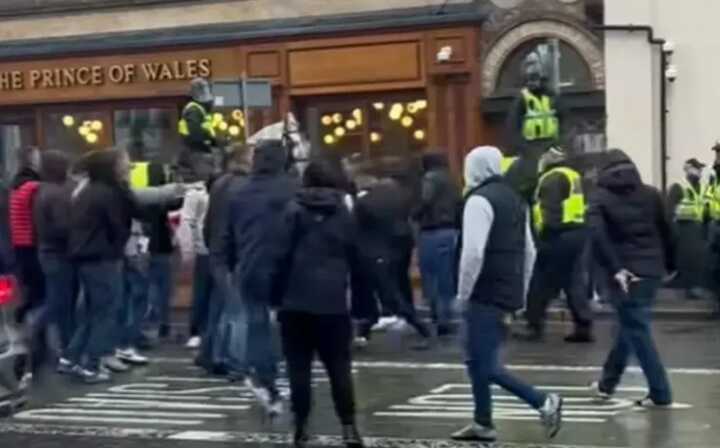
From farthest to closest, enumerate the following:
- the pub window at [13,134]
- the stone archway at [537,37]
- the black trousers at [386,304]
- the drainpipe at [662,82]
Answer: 1. the pub window at [13,134]
2. the stone archway at [537,37]
3. the drainpipe at [662,82]
4. the black trousers at [386,304]

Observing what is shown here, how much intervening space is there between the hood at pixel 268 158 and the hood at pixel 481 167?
5.18ft

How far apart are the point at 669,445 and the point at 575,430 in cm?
81

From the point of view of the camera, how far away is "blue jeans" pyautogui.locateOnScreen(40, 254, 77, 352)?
15086 millimetres

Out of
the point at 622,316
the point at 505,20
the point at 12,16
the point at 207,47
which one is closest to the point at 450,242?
the point at 622,316

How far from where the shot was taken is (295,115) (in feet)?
88.0

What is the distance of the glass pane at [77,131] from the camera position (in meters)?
28.7

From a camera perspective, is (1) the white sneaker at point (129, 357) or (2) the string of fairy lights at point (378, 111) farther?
(2) the string of fairy lights at point (378, 111)

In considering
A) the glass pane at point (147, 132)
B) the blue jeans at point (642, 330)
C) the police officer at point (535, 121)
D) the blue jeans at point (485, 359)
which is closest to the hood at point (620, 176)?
the blue jeans at point (642, 330)

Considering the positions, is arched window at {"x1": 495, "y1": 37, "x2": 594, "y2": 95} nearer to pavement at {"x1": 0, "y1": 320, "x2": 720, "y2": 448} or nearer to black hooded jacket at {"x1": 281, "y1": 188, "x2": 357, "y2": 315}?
pavement at {"x1": 0, "y1": 320, "x2": 720, "y2": 448}

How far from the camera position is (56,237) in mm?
15000

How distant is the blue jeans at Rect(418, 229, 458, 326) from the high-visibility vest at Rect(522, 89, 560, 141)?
1.34 m

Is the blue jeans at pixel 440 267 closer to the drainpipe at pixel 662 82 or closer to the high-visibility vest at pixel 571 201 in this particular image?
the high-visibility vest at pixel 571 201

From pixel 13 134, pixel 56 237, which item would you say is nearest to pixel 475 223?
pixel 56 237

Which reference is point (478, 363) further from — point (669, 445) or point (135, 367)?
point (135, 367)
